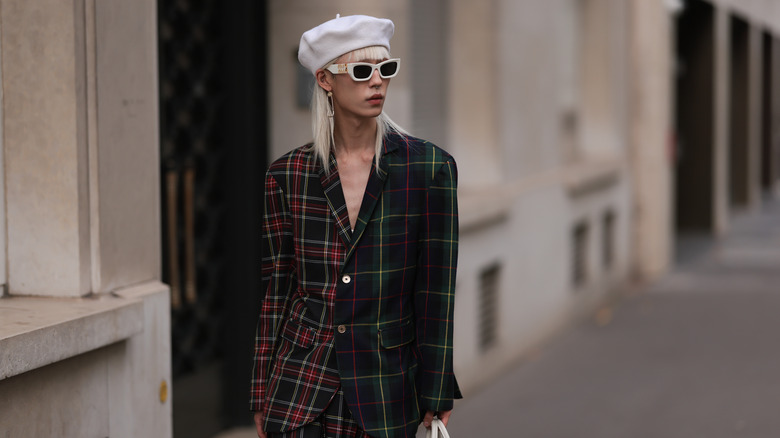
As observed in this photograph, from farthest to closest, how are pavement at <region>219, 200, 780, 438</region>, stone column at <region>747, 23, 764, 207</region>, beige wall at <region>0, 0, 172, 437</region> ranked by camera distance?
stone column at <region>747, 23, 764, 207</region>
pavement at <region>219, 200, 780, 438</region>
beige wall at <region>0, 0, 172, 437</region>

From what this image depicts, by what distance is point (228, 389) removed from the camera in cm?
627

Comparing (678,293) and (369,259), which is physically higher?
(369,259)

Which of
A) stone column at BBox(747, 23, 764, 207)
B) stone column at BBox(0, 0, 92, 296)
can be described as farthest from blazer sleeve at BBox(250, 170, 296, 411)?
stone column at BBox(747, 23, 764, 207)

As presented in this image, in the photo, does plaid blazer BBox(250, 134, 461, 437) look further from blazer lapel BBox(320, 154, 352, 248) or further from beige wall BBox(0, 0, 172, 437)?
beige wall BBox(0, 0, 172, 437)

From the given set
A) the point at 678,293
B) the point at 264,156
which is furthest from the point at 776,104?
the point at 264,156

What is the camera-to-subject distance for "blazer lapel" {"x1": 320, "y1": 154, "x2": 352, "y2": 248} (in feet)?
10.2

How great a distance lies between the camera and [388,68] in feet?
10.1

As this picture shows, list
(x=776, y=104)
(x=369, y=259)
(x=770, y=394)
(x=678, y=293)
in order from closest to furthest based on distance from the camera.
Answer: (x=369, y=259)
(x=770, y=394)
(x=678, y=293)
(x=776, y=104)

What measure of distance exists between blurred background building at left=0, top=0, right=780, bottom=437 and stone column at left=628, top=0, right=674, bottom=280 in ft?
1.70

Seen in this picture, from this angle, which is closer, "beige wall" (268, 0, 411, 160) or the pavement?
"beige wall" (268, 0, 411, 160)

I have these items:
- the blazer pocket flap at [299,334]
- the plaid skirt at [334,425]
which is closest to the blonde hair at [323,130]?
the blazer pocket flap at [299,334]

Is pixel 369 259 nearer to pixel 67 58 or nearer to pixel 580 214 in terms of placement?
pixel 67 58

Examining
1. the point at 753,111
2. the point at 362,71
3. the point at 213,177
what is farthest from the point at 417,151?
the point at 753,111

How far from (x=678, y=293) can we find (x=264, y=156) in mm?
7179
